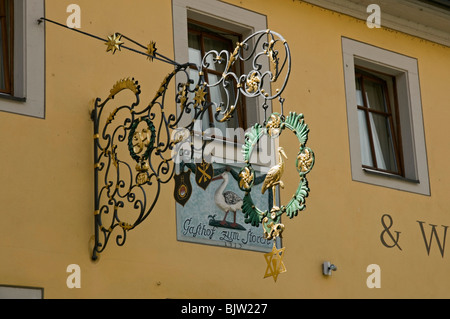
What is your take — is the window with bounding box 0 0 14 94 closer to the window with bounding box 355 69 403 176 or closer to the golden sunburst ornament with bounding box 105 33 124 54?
the golden sunburst ornament with bounding box 105 33 124 54

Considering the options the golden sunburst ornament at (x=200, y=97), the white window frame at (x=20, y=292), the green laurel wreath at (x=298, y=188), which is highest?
the golden sunburst ornament at (x=200, y=97)

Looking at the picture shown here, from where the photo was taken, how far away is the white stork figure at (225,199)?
10.2 metres

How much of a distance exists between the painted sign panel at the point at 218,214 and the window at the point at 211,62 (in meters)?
0.63

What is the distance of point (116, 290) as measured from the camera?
9.43 metres

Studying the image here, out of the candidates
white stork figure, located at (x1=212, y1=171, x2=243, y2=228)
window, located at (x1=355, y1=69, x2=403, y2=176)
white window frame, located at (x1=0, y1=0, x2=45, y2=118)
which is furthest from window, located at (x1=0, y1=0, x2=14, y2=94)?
window, located at (x1=355, y1=69, x2=403, y2=176)

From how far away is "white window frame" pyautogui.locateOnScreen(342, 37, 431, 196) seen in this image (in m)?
11.6

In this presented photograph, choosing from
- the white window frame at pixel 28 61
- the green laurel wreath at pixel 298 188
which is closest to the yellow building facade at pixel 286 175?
the white window frame at pixel 28 61

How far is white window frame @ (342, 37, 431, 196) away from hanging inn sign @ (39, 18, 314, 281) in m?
1.05

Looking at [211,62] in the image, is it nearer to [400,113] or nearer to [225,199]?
[225,199]

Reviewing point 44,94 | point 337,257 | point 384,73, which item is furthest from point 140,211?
point 384,73

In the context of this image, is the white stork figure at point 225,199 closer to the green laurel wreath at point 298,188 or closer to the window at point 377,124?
the green laurel wreath at point 298,188

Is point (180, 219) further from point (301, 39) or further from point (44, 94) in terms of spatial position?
point (301, 39)
